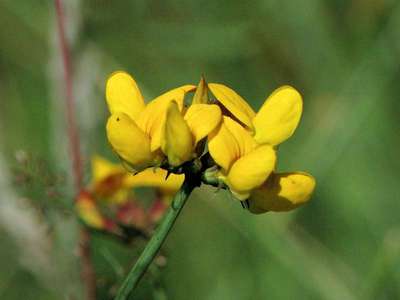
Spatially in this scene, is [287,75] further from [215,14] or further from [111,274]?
[111,274]

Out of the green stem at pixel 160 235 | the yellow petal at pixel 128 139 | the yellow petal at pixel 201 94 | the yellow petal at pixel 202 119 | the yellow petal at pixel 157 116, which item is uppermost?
the yellow petal at pixel 201 94

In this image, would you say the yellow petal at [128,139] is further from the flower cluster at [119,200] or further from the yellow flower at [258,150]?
the flower cluster at [119,200]

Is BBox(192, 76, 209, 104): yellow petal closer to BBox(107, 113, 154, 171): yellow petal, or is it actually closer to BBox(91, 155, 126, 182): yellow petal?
BBox(107, 113, 154, 171): yellow petal

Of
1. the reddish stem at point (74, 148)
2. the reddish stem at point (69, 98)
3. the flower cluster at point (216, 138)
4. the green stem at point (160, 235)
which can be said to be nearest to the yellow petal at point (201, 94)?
the flower cluster at point (216, 138)

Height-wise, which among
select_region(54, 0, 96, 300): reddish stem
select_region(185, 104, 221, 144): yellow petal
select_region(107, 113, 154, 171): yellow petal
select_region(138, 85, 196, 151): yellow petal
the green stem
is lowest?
select_region(54, 0, 96, 300): reddish stem

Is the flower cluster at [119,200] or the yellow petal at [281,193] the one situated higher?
the yellow petal at [281,193]

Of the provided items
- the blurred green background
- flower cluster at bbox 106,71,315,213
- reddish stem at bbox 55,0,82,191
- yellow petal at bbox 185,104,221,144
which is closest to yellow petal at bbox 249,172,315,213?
flower cluster at bbox 106,71,315,213

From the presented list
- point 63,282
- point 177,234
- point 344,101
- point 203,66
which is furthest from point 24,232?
point 203,66
